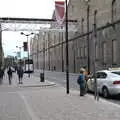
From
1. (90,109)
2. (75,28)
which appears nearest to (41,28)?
(75,28)

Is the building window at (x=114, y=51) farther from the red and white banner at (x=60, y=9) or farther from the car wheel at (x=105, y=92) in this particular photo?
the car wheel at (x=105, y=92)

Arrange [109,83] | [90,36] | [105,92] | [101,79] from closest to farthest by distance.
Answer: [109,83], [105,92], [101,79], [90,36]

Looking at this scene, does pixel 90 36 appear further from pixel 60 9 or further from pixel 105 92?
pixel 105 92

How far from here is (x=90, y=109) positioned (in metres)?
14.9

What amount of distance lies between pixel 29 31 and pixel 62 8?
54993 millimetres

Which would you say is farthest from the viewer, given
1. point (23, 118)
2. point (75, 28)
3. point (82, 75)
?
point (75, 28)

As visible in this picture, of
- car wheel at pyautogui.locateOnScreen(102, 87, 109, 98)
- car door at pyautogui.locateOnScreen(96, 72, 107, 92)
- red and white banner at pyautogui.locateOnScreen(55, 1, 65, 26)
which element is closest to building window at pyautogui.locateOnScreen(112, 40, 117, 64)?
red and white banner at pyautogui.locateOnScreen(55, 1, 65, 26)

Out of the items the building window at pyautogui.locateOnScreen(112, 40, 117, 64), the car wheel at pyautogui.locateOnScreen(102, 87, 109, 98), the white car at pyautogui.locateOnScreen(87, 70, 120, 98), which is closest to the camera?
the white car at pyautogui.locateOnScreen(87, 70, 120, 98)

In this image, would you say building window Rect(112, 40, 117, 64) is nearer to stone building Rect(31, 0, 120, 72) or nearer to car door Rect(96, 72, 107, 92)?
stone building Rect(31, 0, 120, 72)

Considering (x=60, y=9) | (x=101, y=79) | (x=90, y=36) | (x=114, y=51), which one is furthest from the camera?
(x=90, y=36)

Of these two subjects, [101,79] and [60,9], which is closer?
[101,79]

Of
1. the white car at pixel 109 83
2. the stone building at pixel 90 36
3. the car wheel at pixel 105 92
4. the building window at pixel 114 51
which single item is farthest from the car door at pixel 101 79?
the building window at pixel 114 51

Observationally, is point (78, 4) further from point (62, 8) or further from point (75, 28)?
point (62, 8)

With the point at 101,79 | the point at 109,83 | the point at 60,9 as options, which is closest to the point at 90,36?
the point at 60,9
